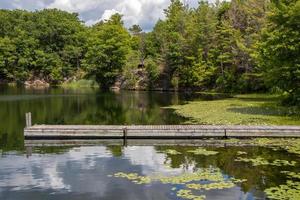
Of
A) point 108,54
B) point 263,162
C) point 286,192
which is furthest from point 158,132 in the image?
point 108,54

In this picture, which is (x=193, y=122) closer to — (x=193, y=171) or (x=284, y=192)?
(x=193, y=171)

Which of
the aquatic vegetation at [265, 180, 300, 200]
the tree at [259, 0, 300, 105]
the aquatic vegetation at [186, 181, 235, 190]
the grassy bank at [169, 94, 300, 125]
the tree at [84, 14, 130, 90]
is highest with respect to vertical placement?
the tree at [84, 14, 130, 90]

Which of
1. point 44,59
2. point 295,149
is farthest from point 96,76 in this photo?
point 295,149

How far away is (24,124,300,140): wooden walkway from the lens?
1156 inches

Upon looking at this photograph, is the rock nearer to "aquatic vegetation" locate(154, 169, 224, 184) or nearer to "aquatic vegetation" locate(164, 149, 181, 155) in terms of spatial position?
"aquatic vegetation" locate(164, 149, 181, 155)

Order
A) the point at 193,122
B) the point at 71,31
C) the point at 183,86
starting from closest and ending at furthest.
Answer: the point at 193,122
the point at 183,86
the point at 71,31

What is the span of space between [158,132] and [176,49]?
58.4 m

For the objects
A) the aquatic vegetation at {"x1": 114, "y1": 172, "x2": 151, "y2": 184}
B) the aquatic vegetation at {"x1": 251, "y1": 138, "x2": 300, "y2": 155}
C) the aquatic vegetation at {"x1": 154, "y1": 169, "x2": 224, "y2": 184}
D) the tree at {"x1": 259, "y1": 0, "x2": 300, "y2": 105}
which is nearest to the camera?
the aquatic vegetation at {"x1": 154, "y1": 169, "x2": 224, "y2": 184}

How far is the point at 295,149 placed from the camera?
24891 mm

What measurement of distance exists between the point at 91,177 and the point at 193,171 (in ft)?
16.8

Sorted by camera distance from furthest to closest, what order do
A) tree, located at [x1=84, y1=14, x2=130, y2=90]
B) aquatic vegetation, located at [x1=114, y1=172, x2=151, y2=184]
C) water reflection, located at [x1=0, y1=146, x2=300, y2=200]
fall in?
tree, located at [x1=84, y1=14, x2=130, y2=90]
aquatic vegetation, located at [x1=114, y1=172, x2=151, y2=184]
water reflection, located at [x1=0, y1=146, x2=300, y2=200]

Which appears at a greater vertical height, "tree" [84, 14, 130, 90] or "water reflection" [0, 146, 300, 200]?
"tree" [84, 14, 130, 90]

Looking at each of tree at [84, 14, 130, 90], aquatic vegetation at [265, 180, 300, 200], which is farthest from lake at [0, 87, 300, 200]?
tree at [84, 14, 130, 90]

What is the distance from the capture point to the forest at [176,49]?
135 ft
